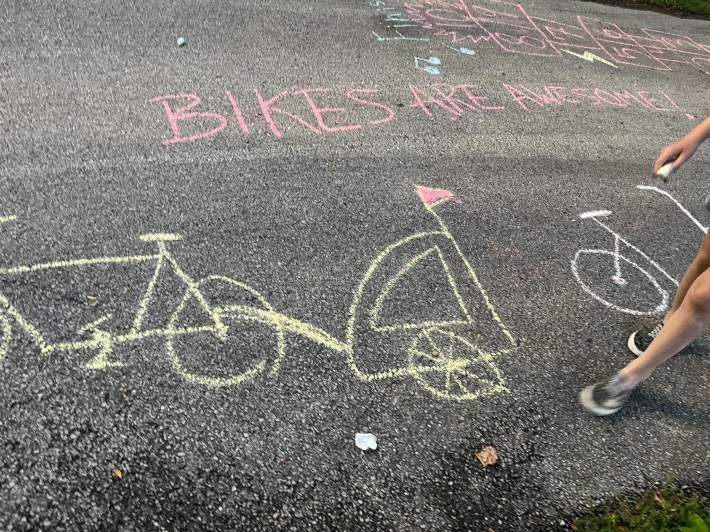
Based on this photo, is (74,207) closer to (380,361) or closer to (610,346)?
(380,361)

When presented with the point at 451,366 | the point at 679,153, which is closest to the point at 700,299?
the point at 679,153

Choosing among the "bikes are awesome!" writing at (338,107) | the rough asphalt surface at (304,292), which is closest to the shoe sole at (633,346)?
the rough asphalt surface at (304,292)

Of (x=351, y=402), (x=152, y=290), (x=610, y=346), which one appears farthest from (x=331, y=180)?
(x=610, y=346)

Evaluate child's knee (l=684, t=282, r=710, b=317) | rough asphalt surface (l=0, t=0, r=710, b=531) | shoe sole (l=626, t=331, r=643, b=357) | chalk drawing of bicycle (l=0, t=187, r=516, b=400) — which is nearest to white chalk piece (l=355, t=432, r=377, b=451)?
rough asphalt surface (l=0, t=0, r=710, b=531)

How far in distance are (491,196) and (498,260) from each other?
0.65m

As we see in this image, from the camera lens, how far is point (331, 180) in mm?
3689

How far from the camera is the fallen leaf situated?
2.40 metres

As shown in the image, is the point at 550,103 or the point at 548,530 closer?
the point at 548,530

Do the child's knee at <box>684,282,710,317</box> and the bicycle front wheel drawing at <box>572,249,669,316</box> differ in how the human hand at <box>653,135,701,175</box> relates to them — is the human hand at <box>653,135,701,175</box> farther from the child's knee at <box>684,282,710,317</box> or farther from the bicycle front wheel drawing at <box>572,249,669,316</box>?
the bicycle front wheel drawing at <box>572,249,669,316</box>

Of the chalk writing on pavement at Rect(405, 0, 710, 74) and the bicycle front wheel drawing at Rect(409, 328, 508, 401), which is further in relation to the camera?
the chalk writing on pavement at Rect(405, 0, 710, 74)

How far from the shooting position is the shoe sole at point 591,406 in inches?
105

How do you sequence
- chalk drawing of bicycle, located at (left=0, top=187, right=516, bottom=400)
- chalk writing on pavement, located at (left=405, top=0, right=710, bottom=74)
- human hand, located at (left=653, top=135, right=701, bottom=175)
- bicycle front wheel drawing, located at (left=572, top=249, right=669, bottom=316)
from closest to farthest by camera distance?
chalk drawing of bicycle, located at (left=0, top=187, right=516, bottom=400), human hand, located at (left=653, top=135, right=701, bottom=175), bicycle front wheel drawing, located at (left=572, top=249, right=669, bottom=316), chalk writing on pavement, located at (left=405, top=0, right=710, bottom=74)

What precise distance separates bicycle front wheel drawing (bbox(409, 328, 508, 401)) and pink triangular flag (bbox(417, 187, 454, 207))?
108cm

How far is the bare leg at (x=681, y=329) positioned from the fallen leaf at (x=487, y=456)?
0.74 meters
